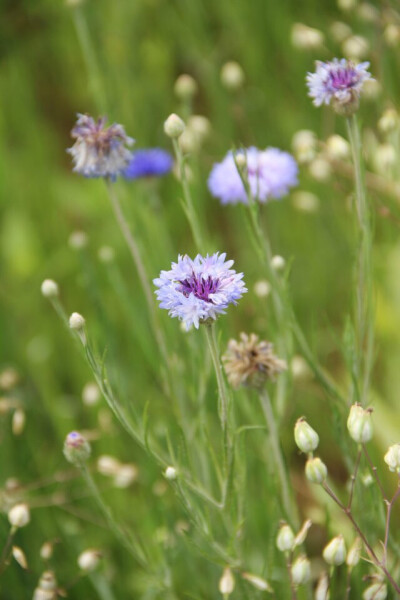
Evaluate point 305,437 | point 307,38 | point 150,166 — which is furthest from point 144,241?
point 305,437

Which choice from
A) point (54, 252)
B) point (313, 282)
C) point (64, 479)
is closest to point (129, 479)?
point (64, 479)

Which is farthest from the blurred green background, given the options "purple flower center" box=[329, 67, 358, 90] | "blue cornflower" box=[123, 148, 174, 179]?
"purple flower center" box=[329, 67, 358, 90]

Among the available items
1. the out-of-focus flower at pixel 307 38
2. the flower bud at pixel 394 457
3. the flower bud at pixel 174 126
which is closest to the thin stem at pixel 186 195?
the flower bud at pixel 174 126

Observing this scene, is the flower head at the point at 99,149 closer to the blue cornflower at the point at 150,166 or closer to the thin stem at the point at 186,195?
the thin stem at the point at 186,195

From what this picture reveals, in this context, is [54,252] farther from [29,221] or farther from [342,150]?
[342,150]

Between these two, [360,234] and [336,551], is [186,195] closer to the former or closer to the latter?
[360,234]

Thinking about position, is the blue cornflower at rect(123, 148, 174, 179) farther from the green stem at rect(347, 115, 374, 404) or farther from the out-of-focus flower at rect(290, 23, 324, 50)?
the green stem at rect(347, 115, 374, 404)
